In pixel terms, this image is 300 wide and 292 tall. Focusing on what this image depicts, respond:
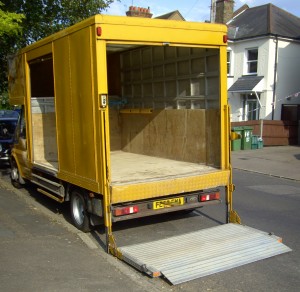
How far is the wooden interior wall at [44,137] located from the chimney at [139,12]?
823cm

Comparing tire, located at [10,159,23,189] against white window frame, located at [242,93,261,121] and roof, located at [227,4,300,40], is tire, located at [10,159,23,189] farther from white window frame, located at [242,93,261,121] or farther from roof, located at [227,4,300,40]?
roof, located at [227,4,300,40]

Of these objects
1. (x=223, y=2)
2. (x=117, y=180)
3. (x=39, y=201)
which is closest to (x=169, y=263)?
(x=117, y=180)

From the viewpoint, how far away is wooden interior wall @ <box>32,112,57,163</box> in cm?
870

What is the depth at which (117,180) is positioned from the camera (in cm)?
602

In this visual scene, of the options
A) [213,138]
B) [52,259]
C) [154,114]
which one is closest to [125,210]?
[52,259]

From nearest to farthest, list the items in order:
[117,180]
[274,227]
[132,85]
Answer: [117,180] < [274,227] < [132,85]

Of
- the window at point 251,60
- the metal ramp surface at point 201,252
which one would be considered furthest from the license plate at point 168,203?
the window at point 251,60

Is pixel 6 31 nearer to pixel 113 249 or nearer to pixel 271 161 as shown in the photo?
pixel 113 249

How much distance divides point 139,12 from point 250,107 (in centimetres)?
1081

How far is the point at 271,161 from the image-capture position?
15.3 m

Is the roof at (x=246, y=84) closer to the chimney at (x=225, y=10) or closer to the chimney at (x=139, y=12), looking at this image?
the chimney at (x=225, y=10)

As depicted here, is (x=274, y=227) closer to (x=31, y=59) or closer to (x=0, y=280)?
(x=0, y=280)

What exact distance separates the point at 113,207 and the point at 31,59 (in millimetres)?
3627

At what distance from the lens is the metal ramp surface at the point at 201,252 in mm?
4738
